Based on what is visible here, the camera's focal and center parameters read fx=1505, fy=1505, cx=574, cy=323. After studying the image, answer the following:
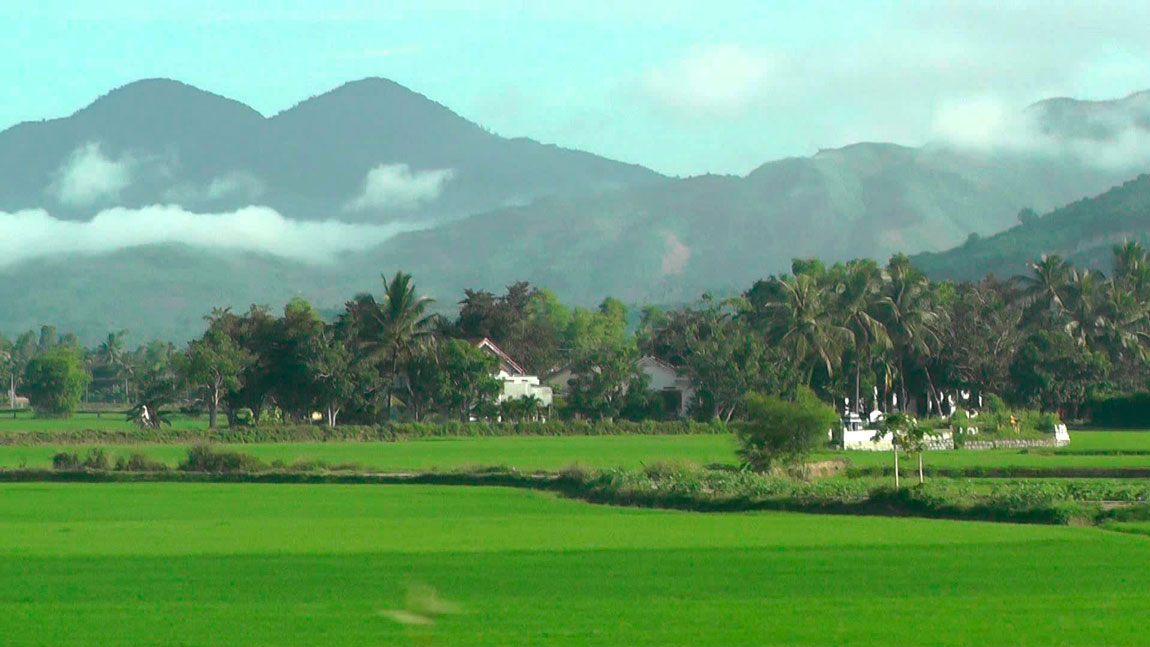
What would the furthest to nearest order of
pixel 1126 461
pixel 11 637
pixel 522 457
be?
pixel 522 457, pixel 1126 461, pixel 11 637

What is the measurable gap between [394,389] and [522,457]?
32.7 metres

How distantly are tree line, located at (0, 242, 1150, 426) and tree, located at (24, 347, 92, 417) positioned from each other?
34770 millimetres

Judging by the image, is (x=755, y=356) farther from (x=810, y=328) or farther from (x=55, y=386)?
(x=55, y=386)

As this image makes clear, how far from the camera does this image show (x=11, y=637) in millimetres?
18094

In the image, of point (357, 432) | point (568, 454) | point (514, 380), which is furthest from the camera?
point (514, 380)

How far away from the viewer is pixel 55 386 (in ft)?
416

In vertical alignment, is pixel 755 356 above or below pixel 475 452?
above

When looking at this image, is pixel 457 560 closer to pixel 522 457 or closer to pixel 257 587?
pixel 257 587

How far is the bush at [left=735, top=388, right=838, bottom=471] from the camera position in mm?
47094

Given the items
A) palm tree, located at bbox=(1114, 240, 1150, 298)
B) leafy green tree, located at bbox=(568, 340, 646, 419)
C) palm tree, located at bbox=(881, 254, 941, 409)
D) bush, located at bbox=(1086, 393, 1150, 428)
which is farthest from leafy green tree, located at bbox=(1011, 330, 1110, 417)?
leafy green tree, located at bbox=(568, 340, 646, 419)

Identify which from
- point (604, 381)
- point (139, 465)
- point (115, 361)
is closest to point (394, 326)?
point (604, 381)

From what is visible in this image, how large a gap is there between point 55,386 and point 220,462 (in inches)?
3105

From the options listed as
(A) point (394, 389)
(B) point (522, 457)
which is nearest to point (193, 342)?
(A) point (394, 389)

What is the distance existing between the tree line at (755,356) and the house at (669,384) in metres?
0.53
